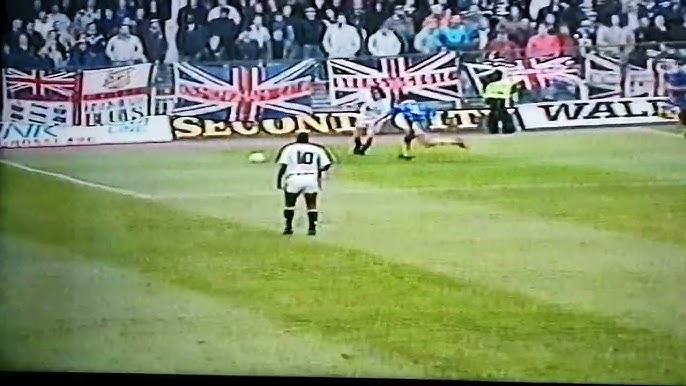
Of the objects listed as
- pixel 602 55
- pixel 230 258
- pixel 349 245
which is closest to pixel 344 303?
pixel 349 245

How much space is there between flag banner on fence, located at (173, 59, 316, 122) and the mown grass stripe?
26 centimetres

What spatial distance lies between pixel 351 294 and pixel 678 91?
2.92ft

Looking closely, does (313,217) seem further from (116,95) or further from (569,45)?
(569,45)

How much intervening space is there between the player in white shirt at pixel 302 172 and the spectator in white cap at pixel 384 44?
26 cm

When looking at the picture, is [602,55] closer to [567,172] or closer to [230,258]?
[567,172]

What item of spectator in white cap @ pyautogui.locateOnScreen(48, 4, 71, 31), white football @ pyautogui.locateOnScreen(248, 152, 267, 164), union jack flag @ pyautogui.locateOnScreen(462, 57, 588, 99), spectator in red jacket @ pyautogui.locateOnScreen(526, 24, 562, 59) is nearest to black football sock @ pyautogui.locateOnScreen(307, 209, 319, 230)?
white football @ pyautogui.locateOnScreen(248, 152, 267, 164)

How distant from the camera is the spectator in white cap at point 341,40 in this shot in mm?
2518

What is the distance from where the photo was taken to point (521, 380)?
2.40 m

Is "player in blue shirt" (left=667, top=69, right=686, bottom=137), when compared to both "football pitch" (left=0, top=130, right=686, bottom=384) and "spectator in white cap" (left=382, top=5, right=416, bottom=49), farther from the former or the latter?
"spectator in white cap" (left=382, top=5, right=416, bottom=49)

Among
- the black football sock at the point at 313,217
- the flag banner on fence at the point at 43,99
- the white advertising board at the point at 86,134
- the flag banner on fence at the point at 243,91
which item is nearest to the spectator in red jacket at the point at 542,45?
the flag banner on fence at the point at 243,91

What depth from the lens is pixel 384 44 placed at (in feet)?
8.26

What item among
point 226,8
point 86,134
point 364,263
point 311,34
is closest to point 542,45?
point 311,34

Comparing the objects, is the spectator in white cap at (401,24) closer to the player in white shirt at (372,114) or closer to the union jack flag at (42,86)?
the player in white shirt at (372,114)

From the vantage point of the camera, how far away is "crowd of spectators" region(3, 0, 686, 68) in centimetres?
244
